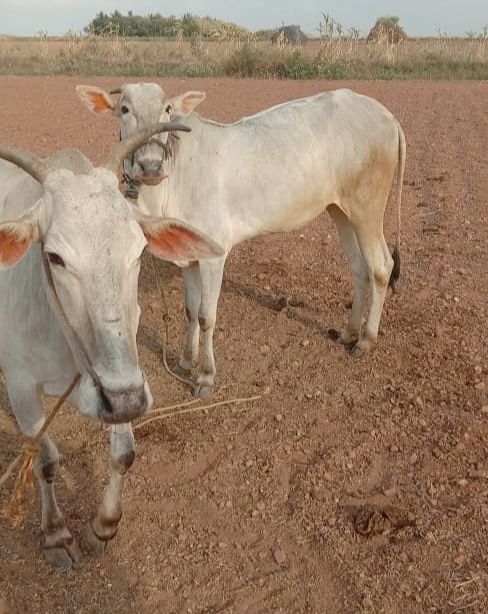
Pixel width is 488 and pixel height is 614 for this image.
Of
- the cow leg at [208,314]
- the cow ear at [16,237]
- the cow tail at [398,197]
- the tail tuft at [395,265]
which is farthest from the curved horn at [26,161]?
the tail tuft at [395,265]

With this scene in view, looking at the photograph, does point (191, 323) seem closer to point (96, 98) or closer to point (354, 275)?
point (354, 275)

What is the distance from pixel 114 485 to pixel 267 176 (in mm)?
2373

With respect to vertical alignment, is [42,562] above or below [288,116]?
below

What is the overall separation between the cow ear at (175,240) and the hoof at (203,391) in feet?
6.17

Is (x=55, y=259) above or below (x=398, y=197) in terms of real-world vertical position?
above

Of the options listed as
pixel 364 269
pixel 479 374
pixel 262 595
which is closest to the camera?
pixel 262 595

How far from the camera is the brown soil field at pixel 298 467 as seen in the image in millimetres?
3061

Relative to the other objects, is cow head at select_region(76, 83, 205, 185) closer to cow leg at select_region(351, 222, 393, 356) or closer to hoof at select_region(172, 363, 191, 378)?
hoof at select_region(172, 363, 191, 378)

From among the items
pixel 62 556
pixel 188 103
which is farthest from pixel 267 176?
pixel 62 556

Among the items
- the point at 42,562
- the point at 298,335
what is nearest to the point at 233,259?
the point at 298,335

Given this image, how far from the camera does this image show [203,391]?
180 inches

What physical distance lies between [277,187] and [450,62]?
21939mm

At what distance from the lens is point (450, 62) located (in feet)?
79.5

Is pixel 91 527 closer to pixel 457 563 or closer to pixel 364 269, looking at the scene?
pixel 457 563
